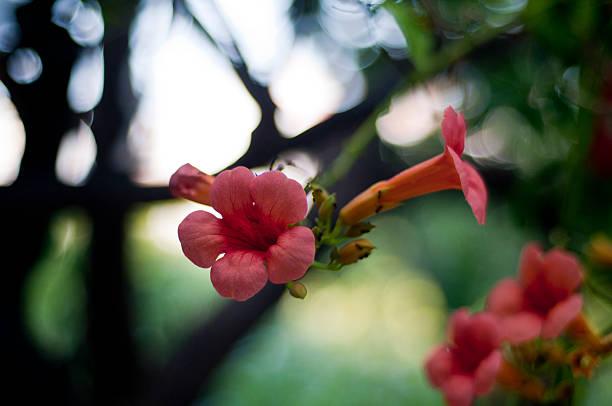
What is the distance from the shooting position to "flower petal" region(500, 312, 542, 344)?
104 cm

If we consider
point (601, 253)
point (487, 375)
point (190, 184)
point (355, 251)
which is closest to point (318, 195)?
point (355, 251)

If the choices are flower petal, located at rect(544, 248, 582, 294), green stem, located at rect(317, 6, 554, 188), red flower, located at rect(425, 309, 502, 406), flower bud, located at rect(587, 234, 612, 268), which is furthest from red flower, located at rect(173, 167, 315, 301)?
flower bud, located at rect(587, 234, 612, 268)

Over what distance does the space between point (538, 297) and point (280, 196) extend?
929 millimetres

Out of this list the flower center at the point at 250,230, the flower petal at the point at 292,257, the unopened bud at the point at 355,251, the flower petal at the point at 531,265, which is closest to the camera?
the flower petal at the point at 292,257

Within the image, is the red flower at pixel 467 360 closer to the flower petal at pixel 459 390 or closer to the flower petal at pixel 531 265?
the flower petal at pixel 459 390

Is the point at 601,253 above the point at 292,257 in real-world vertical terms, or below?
below

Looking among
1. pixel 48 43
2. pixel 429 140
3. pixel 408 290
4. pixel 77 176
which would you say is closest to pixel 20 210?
pixel 77 176

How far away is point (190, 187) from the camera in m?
0.77

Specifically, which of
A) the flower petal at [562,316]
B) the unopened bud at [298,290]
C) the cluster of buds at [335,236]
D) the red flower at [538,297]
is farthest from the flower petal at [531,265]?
the unopened bud at [298,290]

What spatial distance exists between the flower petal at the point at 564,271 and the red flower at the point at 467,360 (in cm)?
19

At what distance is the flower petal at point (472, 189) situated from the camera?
0.65 m

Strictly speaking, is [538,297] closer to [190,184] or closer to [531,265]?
[531,265]

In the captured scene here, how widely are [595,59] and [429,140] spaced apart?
5.29 feet

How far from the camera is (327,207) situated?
85 centimetres
